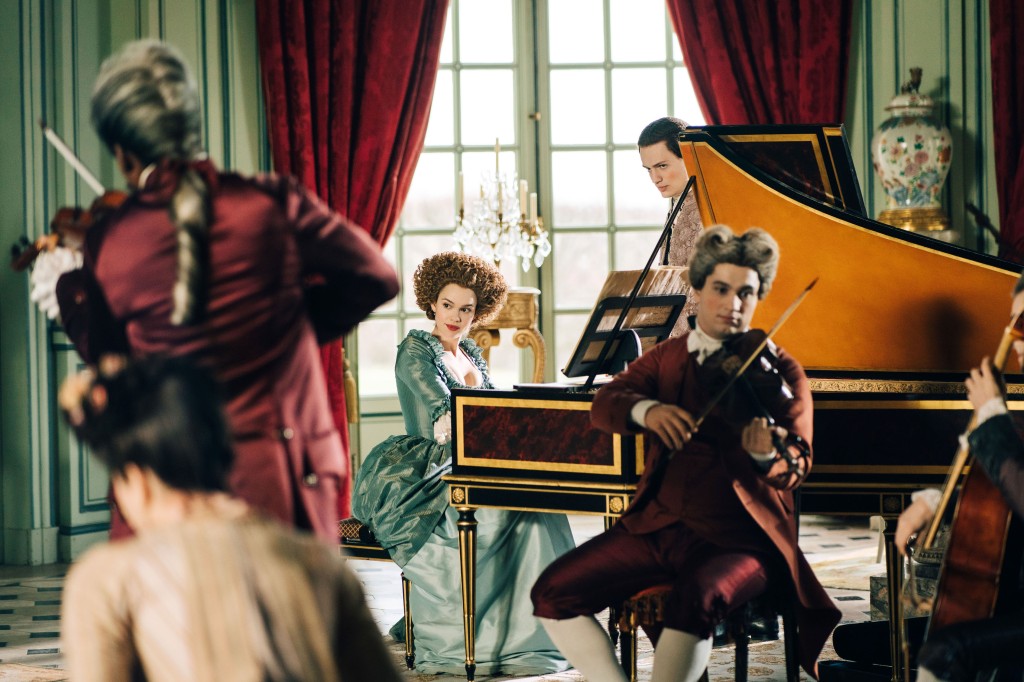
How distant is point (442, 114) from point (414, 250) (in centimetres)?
70

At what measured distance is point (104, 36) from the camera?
5.86 m

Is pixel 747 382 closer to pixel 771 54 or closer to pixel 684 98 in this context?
pixel 771 54

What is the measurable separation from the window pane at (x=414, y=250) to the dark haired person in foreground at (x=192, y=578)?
17.3ft

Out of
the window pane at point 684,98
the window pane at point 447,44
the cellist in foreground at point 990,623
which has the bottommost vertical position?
the cellist in foreground at point 990,623

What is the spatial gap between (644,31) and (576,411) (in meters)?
3.81

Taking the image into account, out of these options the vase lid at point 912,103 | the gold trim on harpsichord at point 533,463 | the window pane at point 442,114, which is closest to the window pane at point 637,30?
the window pane at point 442,114

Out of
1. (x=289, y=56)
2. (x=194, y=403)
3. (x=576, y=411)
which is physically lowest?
(x=576, y=411)

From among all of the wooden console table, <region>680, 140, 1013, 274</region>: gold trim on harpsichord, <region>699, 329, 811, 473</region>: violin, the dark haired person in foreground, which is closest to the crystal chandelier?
the wooden console table

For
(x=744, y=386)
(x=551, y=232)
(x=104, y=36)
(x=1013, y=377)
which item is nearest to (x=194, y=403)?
(x=744, y=386)

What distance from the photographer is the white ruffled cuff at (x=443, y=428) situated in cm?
384

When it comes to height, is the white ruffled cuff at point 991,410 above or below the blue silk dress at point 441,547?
above

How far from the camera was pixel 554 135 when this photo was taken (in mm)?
6680

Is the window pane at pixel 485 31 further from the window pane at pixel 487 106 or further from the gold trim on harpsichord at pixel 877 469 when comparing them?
the gold trim on harpsichord at pixel 877 469

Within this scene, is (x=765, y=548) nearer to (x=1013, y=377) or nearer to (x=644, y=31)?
(x=1013, y=377)
